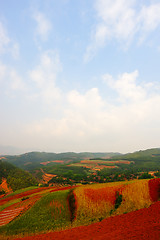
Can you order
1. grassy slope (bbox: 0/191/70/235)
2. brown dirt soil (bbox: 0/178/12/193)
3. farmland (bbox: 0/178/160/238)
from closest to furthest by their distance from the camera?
grassy slope (bbox: 0/191/70/235) → farmland (bbox: 0/178/160/238) → brown dirt soil (bbox: 0/178/12/193)

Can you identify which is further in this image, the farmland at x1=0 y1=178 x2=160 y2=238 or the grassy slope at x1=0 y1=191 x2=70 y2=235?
the farmland at x1=0 y1=178 x2=160 y2=238

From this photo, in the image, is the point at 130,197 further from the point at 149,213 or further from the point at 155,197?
the point at 149,213

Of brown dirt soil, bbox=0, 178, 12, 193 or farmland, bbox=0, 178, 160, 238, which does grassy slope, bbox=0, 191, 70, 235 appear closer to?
farmland, bbox=0, 178, 160, 238

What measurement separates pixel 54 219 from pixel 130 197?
26211 millimetres

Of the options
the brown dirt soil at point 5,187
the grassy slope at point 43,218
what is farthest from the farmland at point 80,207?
the brown dirt soil at point 5,187

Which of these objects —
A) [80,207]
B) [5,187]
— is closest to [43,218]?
[80,207]

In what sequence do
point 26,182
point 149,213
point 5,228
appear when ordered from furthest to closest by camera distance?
1. point 26,182
2. point 5,228
3. point 149,213

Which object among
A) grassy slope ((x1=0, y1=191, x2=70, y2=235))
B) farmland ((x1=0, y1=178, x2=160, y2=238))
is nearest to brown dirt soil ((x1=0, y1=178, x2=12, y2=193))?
farmland ((x1=0, y1=178, x2=160, y2=238))

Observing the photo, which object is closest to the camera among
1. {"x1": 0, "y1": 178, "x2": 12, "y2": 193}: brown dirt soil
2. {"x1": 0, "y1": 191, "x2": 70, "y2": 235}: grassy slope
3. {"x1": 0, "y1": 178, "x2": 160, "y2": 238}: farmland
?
{"x1": 0, "y1": 191, "x2": 70, "y2": 235}: grassy slope

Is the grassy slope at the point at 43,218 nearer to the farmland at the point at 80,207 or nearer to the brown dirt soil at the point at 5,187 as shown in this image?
the farmland at the point at 80,207

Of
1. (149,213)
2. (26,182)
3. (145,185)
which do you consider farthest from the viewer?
(26,182)

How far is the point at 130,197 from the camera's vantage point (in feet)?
135

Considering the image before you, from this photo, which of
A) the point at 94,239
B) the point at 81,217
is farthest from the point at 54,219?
the point at 94,239

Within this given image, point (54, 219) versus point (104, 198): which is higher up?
point (104, 198)
